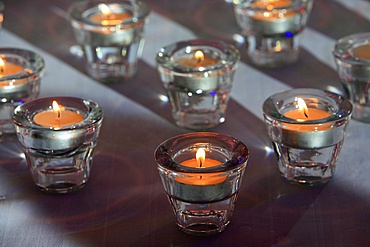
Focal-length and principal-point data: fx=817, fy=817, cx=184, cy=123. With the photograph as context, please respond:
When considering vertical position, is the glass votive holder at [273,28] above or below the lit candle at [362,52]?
below

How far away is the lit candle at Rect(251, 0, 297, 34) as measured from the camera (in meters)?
1.11

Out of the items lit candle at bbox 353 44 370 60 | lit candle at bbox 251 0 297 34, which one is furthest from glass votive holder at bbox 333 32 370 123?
lit candle at bbox 251 0 297 34

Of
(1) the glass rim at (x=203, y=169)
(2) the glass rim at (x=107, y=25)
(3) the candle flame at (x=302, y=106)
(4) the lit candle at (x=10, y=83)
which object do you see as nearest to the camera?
(1) the glass rim at (x=203, y=169)

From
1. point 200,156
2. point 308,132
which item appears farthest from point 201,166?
point 308,132

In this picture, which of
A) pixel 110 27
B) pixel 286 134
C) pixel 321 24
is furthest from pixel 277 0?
pixel 286 134

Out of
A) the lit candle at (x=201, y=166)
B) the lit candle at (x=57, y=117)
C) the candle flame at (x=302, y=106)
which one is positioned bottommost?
the lit candle at (x=57, y=117)

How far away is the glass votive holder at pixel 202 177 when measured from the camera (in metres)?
0.76

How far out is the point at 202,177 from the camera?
0.75 meters

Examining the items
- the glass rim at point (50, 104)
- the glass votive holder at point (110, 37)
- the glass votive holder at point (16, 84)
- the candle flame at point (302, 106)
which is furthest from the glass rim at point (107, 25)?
the candle flame at point (302, 106)

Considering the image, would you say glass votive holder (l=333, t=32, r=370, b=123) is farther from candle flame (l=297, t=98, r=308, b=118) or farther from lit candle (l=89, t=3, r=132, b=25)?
lit candle (l=89, t=3, r=132, b=25)

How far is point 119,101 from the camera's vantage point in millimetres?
1065

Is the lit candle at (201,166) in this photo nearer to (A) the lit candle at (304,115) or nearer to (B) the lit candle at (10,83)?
(A) the lit candle at (304,115)

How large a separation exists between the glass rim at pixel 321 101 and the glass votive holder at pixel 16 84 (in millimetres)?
294

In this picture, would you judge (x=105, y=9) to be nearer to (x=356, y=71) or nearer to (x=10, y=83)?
(x=10, y=83)
